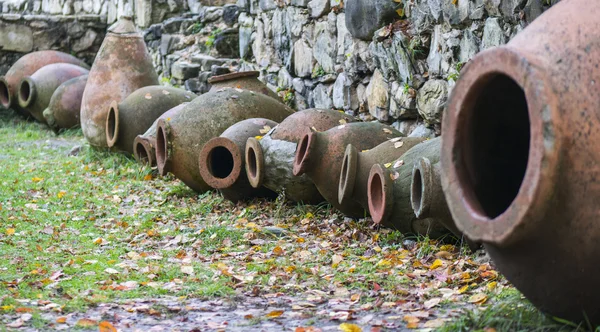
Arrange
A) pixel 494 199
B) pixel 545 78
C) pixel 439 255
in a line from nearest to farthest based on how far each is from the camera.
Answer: pixel 545 78, pixel 494 199, pixel 439 255

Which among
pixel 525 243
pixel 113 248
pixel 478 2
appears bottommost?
pixel 113 248

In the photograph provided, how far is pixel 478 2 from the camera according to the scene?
4930 millimetres

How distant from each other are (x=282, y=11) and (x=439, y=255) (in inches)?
179

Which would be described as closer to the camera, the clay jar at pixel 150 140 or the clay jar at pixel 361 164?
the clay jar at pixel 361 164

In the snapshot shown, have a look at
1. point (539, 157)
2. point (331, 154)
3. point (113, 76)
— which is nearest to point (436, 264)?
point (331, 154)

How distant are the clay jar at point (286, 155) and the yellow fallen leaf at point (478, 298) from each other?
7.47 feet

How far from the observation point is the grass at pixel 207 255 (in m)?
3.70

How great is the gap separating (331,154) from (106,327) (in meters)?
2.33

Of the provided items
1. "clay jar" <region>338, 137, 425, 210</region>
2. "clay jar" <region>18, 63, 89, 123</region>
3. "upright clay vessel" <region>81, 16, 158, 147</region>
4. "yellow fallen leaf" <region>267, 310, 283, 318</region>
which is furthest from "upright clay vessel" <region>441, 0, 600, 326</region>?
"clay jar" <region>18, 63, 89, 123</region>

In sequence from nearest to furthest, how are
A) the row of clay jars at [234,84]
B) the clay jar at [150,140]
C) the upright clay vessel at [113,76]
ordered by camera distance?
the clay jar at [150,140] < the row of clay jars at [234,84] < the upright clay vessel at [113,76]

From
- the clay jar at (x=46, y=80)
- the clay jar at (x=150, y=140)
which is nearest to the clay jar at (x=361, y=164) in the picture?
the clay jar at (x=150, y=140)

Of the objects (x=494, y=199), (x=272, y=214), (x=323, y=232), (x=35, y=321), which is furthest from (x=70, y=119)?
(x=494, y=199)

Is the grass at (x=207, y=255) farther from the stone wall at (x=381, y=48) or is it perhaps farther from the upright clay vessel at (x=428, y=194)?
the stone wall at (x=381, y=48)

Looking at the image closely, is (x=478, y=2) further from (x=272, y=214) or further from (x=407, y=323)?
(x=407, y=323)
